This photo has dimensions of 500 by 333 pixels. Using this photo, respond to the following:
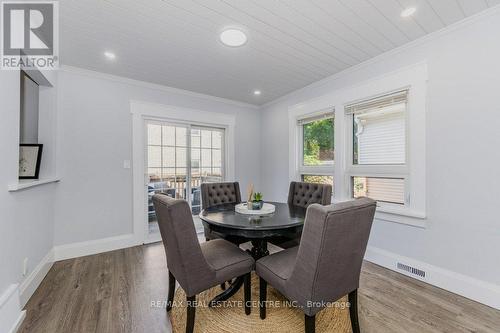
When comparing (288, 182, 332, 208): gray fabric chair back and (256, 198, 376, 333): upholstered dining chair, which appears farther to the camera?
(288, 182, 332, 208): gray fabric chair back

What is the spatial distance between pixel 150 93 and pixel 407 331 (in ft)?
13.0

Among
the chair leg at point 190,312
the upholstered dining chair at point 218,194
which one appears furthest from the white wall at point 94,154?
the chair leg at point 190,312

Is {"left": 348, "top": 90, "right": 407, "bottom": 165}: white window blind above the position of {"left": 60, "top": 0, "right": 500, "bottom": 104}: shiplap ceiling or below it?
below

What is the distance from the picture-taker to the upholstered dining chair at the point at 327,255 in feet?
3.83

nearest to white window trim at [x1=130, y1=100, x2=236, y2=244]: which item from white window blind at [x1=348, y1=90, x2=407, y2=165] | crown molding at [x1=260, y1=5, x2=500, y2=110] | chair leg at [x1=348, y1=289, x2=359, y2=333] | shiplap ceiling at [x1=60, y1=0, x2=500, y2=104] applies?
shiplap ceiling at [x1=60, y1=0, x2=500, y2=104]

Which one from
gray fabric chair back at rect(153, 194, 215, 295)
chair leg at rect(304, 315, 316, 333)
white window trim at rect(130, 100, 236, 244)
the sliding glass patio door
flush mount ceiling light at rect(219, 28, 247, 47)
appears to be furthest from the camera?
the sliding glass patio door

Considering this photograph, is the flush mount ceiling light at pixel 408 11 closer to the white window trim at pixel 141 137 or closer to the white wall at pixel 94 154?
the white window trim at pixel 141 137

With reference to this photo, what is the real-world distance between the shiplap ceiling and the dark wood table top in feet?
5.72

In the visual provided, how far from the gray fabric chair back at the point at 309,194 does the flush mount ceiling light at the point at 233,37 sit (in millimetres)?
1774

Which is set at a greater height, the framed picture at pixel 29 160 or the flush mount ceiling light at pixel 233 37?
the flush mount ceiling light at pixel 233 37

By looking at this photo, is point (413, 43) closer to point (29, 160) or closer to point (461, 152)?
point (461, 152)

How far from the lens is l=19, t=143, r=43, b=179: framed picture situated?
87.7 inches

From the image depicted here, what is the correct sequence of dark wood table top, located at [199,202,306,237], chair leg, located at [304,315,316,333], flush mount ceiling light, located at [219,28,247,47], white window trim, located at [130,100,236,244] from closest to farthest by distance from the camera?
chair leg, located at [304,315,316,333]
dark wood table top, located at [199,202,306,237]
flush mount ceiling light, located at [219,28,247,47]
white window trim, located at [130,100,236,244]

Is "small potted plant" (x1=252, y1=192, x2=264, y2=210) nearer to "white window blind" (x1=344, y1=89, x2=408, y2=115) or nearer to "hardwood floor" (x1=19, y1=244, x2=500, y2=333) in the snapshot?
"hardwood floor" (x1=19, y1=244, x2=500, y2=333)
